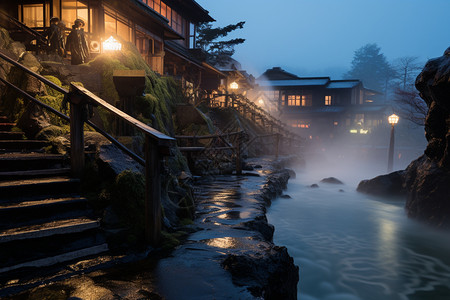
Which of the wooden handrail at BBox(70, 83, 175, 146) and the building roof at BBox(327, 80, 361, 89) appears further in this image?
the building roof at BBox(327, 80, 361, 89)

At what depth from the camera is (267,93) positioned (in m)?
47.8

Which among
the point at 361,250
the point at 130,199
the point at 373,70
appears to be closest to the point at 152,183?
the point at 130,199

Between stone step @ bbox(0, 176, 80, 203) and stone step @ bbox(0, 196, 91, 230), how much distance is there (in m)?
0.22

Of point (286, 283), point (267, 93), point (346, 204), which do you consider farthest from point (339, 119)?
point (286, 283)

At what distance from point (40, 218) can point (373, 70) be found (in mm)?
86754

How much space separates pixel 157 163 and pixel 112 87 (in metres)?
6.60

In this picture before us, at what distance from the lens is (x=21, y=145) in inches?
233

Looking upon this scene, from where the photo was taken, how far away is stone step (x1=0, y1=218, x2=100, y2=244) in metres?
3.40

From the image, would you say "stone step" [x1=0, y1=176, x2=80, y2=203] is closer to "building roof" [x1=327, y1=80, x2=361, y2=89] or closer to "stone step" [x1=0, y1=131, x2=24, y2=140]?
"stone step" [x1=0, y1=131, x2=24, y2=140]

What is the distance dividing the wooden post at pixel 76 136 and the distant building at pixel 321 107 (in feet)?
134

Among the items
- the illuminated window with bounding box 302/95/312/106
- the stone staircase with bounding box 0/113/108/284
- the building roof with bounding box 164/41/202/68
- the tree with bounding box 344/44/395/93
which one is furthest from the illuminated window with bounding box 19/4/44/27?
the tree with bounding box 344/44/395/93

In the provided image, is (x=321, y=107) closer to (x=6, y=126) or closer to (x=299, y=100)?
(x=299, y=100)

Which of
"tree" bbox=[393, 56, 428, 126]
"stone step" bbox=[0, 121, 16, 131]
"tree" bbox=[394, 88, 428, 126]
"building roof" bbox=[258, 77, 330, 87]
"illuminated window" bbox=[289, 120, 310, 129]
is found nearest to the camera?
"stone step" bbox=[0, 121, 16, 131]

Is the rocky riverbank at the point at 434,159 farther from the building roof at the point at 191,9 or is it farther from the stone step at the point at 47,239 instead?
the building roof at the point at 191,9
